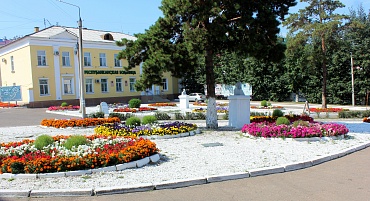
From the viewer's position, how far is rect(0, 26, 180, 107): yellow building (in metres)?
33.3

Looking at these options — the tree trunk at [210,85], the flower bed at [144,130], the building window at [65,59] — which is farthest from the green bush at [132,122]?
the building window at [65,59]

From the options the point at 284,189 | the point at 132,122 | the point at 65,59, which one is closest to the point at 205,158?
the point at 284,189

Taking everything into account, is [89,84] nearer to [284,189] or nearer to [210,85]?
[210,85]

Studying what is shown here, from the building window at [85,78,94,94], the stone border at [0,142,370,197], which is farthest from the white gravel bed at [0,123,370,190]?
the building window at [85,78,94,94]

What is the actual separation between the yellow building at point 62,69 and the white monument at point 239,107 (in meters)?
18.6

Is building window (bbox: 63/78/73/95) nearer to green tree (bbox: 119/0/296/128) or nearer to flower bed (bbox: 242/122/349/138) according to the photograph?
green tree (bbox: 119/0/296/128)

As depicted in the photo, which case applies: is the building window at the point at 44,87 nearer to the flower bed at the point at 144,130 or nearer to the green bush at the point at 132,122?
the flower bed at the point at 144,130

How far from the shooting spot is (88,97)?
3797 centimetres

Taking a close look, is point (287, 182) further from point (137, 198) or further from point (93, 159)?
point (93, 159)

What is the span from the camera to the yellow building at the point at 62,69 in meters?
33.3

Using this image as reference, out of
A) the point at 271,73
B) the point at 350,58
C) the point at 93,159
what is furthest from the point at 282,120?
the point at 271,73

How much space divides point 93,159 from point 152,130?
4532 millimetres

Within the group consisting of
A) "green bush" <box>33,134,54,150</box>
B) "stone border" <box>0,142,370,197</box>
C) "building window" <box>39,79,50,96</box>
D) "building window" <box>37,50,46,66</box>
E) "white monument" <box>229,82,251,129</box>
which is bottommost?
"stone border" <box>0,142,370,197</box>

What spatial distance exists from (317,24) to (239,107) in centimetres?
1287
